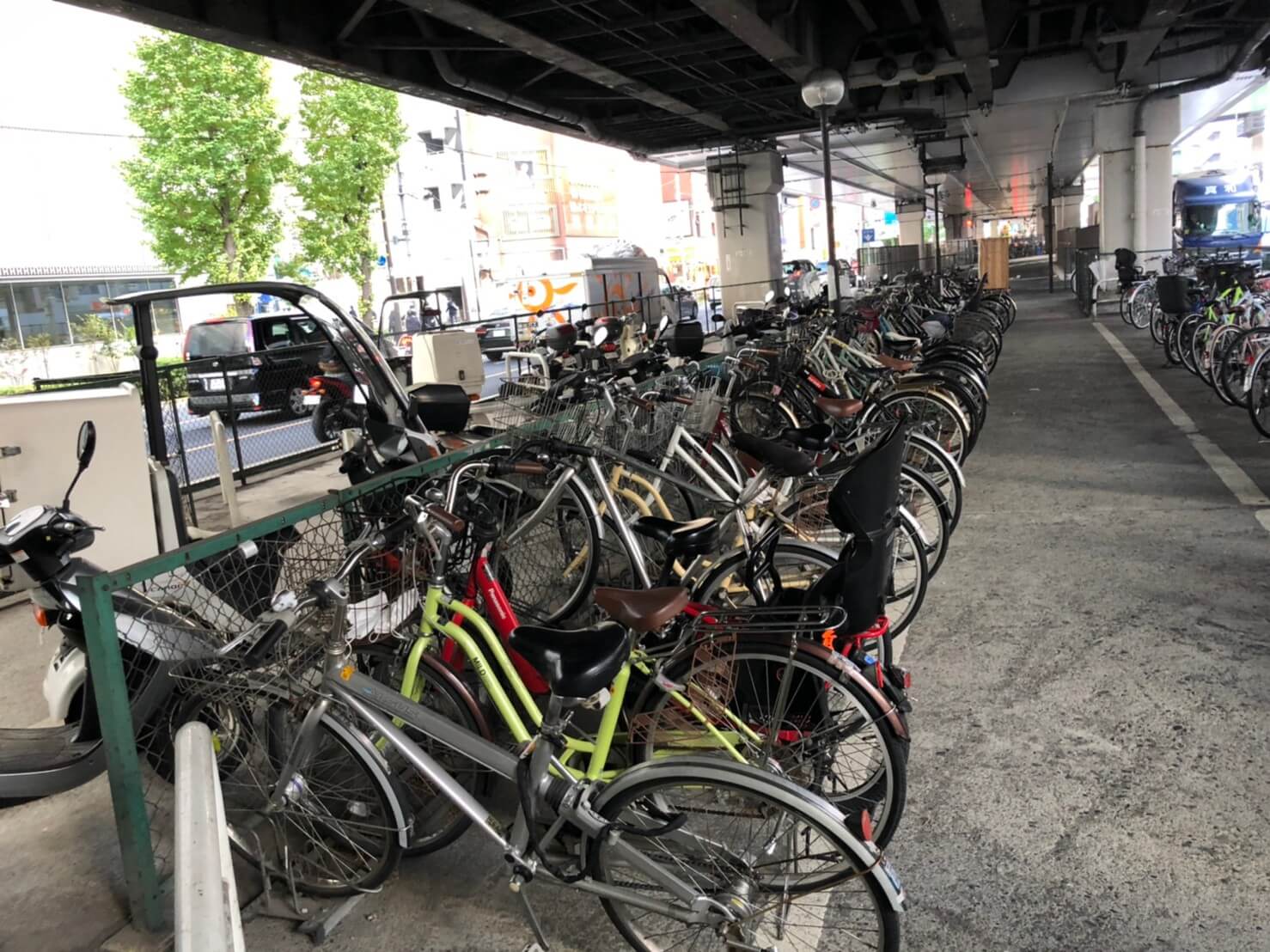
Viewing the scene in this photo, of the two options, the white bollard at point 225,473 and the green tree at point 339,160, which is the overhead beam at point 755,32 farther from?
the green tree at point 339,160

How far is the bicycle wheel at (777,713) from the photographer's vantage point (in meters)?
2.58

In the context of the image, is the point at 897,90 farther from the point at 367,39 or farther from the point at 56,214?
the point at 56,214

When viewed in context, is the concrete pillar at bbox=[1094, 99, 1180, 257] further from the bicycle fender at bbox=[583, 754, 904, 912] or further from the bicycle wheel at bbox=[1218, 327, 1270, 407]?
the bicycle fender at bbox=[583, 754, 904, 912]

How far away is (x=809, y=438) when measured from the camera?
13.7ft

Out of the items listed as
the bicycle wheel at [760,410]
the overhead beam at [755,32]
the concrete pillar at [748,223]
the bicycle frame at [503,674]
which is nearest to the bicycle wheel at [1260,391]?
the bicycle wheel at [760,410]

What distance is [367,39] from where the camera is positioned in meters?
10.1

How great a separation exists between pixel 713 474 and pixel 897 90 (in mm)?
15084

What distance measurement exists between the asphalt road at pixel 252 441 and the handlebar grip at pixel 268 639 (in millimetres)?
6842

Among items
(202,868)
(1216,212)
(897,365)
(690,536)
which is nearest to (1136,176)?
(1216,212)

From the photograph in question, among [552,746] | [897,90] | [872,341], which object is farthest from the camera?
[897,90]

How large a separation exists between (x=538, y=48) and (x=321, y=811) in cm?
970

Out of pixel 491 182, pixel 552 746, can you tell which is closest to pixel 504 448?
pixel 552 746

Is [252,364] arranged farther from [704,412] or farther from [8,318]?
[8,318]

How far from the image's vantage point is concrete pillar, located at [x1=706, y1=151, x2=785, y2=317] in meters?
24.4
